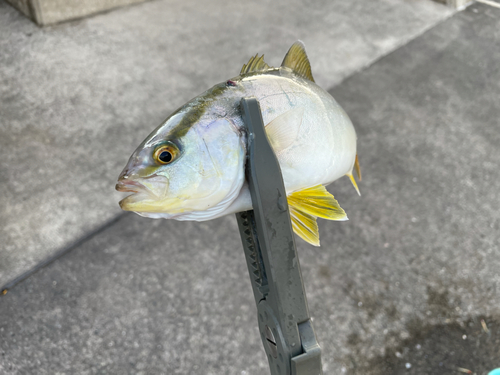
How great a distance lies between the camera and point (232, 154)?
0.81 meters

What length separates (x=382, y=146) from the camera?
11.3 ft

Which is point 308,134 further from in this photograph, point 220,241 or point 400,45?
point 400,45

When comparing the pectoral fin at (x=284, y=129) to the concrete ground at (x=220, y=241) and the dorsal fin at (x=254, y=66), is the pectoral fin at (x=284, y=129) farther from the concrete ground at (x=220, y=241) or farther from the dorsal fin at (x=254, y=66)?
the concrete ground at (x=220, y=241)

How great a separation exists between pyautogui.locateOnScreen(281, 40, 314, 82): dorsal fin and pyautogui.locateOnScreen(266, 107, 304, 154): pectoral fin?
20 cm

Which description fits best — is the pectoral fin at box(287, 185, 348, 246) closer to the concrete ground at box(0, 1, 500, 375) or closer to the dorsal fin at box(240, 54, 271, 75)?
the dorsal fin at box(240, 54, 271, 75)

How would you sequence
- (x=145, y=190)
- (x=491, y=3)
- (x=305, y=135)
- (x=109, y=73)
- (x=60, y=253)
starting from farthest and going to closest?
(x=491, y=3) → (x=109, y=73) → (x=60, y=253) → (x=305, y=135) → (x=145, y=190)

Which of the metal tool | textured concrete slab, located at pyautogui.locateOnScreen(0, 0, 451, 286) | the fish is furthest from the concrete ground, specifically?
the fish

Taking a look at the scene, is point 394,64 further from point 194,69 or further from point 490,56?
point 194,69

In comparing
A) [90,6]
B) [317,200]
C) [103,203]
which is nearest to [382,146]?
[103,203]

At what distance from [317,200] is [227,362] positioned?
66.2 inches

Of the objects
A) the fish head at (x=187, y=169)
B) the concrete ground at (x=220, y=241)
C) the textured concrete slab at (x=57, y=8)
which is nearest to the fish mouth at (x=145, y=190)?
the fish head at (x=187, y=169)

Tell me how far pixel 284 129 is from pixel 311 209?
0.55ft

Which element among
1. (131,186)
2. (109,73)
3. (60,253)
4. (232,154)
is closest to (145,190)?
(131,186)

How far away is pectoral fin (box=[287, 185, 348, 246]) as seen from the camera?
34.2 inches
